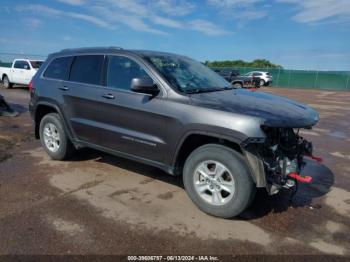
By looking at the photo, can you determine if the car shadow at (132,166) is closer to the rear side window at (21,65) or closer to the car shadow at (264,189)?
the car shadow at (264,189)

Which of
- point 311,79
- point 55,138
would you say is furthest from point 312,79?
point 55,138

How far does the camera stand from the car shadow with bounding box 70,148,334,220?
419 cm

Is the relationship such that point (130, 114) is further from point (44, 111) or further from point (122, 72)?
point (44, 111)

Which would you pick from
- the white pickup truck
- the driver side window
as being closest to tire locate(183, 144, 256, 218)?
the driver side window

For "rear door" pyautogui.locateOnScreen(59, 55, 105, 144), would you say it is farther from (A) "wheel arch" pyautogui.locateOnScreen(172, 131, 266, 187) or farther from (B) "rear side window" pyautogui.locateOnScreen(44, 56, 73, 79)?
(A) "wheel arch" pyautogui.locateOnScreen(172, 131, 266, 187)

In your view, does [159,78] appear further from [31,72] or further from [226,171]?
[31,72]

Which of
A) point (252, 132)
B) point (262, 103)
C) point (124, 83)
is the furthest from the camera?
point (124, 83)

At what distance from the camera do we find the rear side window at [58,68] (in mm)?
5543

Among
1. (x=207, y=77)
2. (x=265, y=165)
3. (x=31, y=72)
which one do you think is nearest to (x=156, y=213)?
(x=265, y=165)

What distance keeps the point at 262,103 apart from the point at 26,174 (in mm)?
3644

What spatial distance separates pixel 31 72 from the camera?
1900cm

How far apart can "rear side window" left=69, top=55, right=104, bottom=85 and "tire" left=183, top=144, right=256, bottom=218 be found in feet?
6.60

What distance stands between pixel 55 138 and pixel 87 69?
1.41 m

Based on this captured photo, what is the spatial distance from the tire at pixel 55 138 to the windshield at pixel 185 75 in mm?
2062
